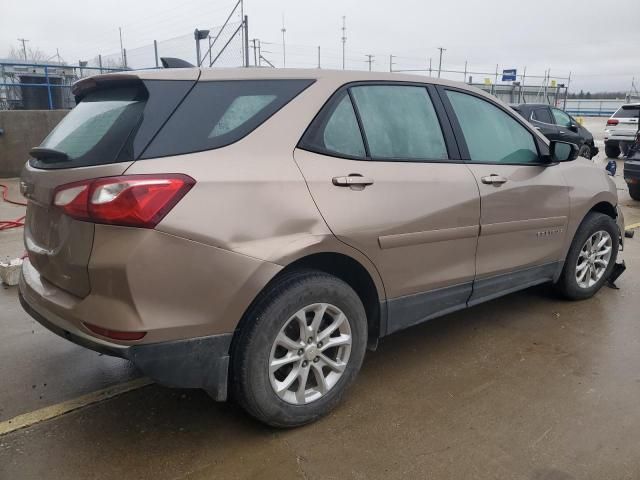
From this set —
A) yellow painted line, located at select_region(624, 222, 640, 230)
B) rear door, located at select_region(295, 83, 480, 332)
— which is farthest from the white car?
rear door, located at select_region(295, 83, 480, 332)

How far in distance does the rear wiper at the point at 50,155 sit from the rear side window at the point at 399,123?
146 centimetres

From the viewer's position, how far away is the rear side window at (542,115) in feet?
48.4

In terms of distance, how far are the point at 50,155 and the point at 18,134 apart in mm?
9134

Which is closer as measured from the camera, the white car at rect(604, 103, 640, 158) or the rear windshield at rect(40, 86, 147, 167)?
the rear windshield at rect(40, 86, 147, 167)

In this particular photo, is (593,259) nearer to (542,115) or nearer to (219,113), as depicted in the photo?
(219,113)

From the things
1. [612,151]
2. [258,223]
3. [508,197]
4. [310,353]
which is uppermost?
[258,223]

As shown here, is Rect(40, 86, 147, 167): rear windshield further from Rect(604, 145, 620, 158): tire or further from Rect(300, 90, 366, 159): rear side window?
Rect(604, 145, 620, 158): tire

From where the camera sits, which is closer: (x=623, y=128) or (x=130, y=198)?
(x=130, y=198)

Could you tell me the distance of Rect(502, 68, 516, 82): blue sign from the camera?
1194 inches

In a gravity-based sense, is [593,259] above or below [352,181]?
below

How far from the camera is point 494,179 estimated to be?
3.36m

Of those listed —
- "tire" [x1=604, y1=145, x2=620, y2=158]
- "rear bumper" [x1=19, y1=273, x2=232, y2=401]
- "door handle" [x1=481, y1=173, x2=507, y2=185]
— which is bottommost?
"tire" [x1=604, y1=145, x2=620, y2=158]

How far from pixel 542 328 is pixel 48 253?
3.30 meters

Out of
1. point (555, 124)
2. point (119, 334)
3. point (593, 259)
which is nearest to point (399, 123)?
point (119, 334)
